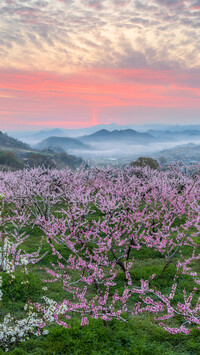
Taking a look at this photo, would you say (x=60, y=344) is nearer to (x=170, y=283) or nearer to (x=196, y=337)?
(x=196, y=337)

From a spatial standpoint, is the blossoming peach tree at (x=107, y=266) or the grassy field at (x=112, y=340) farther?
the blossoming peach tree at (x=107, y=266)

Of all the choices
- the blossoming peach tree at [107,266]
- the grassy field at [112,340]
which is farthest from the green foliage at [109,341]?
the blossoming peach tree at [107,266]

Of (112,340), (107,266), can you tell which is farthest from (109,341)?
(107,266)

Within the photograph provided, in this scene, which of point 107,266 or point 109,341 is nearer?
point 109,341

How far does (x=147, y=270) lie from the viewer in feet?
44.4

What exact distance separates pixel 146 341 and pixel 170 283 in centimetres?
462

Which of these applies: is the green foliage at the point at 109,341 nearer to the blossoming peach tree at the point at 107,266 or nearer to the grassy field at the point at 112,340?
the grassy field at the point at 112,340

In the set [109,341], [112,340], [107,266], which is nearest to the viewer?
[109,341]

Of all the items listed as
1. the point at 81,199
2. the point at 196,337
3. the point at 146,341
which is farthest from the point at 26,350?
the point at 81,199

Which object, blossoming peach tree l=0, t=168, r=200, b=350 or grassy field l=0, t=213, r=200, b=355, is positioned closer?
grassy field l=0, t=213, r=200, b=355

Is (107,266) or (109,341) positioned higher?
(107,266)

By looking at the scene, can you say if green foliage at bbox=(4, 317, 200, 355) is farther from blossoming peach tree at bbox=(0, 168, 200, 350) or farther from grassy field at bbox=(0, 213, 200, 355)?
blossoming peach tree at bbox=(0, 168, 200, 350)

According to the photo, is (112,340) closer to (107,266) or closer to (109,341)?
(109,341)

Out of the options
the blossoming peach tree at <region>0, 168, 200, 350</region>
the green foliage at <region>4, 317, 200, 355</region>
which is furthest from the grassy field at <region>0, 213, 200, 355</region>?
the blossoming peach tree at <region>0, 168, 200, 350</region>
